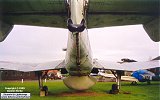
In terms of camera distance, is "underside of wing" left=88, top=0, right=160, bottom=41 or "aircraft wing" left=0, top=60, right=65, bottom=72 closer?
"underside of wing" left=88, top=0, right=160, bottom=41

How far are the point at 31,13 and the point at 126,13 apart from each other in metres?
1.35

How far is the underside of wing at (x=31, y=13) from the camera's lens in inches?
153

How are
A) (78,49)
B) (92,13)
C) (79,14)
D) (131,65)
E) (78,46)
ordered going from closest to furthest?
(79,14) < (92,13) < (78,46) < (78,49) < (131,65)

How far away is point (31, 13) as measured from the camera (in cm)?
435

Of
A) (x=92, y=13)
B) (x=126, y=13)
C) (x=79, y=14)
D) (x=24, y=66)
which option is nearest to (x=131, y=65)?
(x=24, y=66)

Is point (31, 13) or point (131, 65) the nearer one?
point (31, 13)

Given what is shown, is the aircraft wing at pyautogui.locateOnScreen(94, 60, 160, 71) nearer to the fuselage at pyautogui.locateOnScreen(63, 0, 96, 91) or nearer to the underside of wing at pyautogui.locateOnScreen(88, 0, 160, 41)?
the fuselage at pyautogui.locateOnScreen(63, 0, 96, 91)

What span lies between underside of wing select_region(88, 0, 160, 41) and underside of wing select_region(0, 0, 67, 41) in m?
0.45

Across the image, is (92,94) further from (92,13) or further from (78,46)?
(92,13)

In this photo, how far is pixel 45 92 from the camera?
545 inches

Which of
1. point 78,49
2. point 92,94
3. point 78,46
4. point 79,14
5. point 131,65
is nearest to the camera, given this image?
point 79,14

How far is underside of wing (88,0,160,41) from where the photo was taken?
391 centimetres

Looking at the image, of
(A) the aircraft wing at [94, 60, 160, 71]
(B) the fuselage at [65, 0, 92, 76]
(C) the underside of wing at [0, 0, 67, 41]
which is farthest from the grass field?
(C) the underside of wing at [0, 0, 67, 41]

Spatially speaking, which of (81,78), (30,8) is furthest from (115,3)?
(81,78)
